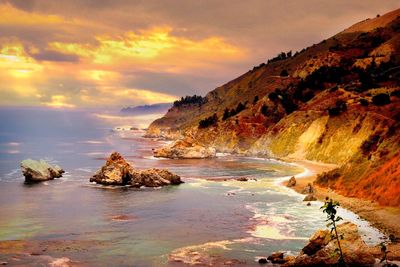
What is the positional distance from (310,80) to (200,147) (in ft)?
182

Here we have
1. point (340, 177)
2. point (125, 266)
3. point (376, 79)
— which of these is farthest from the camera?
point (376, 79)

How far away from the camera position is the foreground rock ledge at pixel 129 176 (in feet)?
274

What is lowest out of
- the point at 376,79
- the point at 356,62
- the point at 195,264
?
the point at 195,264

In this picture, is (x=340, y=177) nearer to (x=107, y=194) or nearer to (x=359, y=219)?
(x=359, y=219)

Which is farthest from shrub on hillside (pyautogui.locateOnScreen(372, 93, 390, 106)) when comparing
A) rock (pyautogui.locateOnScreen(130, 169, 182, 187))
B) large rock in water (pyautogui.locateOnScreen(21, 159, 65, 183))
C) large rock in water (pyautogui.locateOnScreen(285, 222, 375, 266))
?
large rock in water (pyautogui.locateOnScreen(285, 222, 375, 266))

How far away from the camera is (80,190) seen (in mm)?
79500

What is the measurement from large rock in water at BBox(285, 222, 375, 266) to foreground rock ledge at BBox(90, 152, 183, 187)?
48.1m

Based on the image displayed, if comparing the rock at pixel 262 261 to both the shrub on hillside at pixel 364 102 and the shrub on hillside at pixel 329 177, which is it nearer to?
the shrub on hillside at pixel 329 177

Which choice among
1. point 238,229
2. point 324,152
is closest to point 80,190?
point 238,229

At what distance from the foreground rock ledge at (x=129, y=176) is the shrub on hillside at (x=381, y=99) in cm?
6259

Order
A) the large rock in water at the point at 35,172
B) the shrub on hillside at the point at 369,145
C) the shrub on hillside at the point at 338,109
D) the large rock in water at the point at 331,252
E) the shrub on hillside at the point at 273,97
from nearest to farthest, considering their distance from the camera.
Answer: the large rock in water at the point at 331,252
the shrub on hillside at the point at 369,145
the large rock in water at the point at 35,172
the shrub on hillside at the point at 338,109
the shrub on hillside at the point at 273,97

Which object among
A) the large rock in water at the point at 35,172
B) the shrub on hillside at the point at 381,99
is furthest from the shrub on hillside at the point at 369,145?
the large rock in water at the point at 35,172

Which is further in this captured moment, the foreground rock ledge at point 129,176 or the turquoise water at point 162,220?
the foreground rock ledge at point 129,176

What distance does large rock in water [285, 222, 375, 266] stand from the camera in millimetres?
36469
